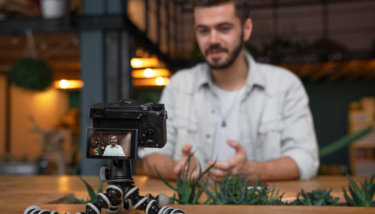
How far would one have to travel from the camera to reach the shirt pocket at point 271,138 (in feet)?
5.26

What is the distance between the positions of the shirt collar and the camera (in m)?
1.10

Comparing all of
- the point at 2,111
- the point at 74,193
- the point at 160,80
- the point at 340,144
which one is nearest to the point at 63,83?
the point at 2,111

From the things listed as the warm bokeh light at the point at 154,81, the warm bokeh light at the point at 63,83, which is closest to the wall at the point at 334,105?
the warm bokeh light at the point at 154,81

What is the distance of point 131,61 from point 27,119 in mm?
4674

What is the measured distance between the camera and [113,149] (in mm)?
592

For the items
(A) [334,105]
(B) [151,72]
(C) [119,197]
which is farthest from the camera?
(A) [334,105]

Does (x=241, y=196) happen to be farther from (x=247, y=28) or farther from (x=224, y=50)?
(x=247, y=28)

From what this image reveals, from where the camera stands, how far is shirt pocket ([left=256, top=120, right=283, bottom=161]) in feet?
5.26

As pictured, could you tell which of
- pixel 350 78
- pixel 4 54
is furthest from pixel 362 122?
pixel 4 54

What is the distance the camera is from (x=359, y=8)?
8023 millimetres

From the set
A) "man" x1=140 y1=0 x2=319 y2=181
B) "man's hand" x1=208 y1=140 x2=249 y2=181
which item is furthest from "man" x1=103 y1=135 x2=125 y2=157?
"man" x1=140 y1=0 x2=319 y2=181

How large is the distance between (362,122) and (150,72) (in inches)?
163

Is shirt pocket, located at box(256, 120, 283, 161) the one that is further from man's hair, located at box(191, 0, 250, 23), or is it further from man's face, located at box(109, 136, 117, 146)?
man's face, located at box(109, 136, 117, 146)

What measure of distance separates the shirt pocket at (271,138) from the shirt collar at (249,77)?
18 centimetres
